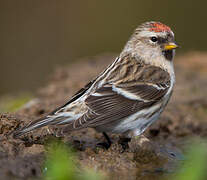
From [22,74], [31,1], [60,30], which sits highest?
[31,1]

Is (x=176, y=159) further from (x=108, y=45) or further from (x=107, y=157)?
(x=108, y=45)

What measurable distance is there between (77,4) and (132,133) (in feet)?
31.8

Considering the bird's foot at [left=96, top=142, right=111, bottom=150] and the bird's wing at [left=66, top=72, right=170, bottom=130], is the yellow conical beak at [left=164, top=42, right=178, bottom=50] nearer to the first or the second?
the bird's wing at [left=66, top=72, right=170, bottom=130]

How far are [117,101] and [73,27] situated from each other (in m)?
9.61

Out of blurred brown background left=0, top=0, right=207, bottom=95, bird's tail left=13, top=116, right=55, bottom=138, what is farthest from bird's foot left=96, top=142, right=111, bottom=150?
blurred brown background left=0, top=0, right=207, bottom=95

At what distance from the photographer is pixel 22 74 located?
43.1 feet

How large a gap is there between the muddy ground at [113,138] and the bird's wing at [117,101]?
0.27 meters

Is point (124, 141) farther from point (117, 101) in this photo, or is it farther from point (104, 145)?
point (117, 101)

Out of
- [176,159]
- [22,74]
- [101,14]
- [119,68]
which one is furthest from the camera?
[101,14]

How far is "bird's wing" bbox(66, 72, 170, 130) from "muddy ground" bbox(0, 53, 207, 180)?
0.27 metres

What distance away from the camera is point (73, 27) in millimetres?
14008

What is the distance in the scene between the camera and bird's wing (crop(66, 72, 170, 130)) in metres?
4.38

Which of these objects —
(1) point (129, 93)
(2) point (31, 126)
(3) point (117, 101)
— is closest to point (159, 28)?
(1) point (129, 93)

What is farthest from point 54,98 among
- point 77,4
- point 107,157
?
point 77,4
